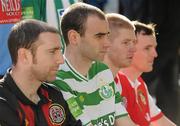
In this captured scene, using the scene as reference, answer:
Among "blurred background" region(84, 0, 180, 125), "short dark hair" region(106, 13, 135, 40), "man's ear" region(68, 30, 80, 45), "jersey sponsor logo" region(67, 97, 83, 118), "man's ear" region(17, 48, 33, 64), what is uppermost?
"man's ear" region(17, 48, 33, 64)

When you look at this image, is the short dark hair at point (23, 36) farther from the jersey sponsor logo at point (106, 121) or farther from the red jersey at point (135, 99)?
the red jersey at point (135, 99)

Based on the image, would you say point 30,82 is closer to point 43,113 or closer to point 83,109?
point 43,113

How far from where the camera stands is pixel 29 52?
4.07 m

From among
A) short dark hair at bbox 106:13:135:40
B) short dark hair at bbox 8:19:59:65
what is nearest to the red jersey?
short dark hair at bbox 106:13:135:40

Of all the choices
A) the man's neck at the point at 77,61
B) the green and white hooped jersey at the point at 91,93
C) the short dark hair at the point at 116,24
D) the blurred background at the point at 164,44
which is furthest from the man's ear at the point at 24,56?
the blurred background at the point at 164,44

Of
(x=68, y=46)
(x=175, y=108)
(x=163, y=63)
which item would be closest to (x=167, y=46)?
(x=163, y=63)

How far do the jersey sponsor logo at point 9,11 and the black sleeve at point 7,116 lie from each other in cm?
115

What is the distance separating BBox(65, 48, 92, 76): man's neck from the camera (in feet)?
14.9

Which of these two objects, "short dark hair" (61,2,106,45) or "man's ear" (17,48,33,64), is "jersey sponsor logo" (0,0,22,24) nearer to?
"short dark hair" (61,2,106,45)

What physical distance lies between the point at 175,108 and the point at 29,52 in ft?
11.6

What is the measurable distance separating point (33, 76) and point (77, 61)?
52 centimetres

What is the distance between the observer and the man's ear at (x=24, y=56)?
4051mm

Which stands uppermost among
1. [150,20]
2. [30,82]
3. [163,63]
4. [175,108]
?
[30,82]

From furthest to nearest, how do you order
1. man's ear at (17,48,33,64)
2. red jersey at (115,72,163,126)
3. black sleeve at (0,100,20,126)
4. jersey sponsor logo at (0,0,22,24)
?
red jersey at (115,72,163,126)
jersey sponsor logo at (0,0,22,24)
man's ear at (17,48,33,64)
black sleeve at (0,100,20,126)
